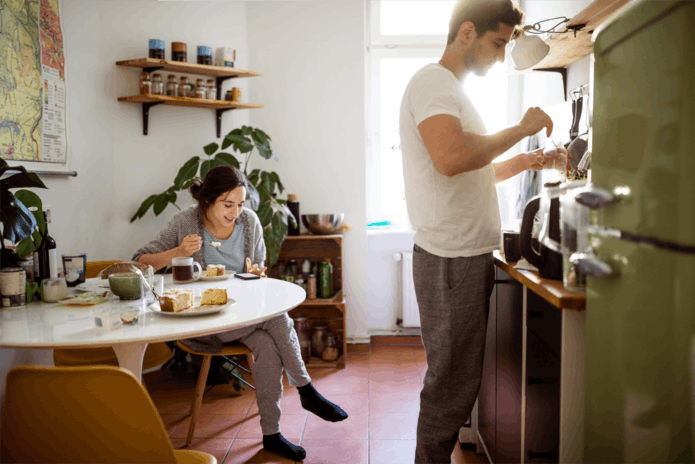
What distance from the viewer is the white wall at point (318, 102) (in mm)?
3533

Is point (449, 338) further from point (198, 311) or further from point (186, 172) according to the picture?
point (186, 172)

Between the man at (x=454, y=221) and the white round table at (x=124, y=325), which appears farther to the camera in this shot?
the man at (x=454, y=221)

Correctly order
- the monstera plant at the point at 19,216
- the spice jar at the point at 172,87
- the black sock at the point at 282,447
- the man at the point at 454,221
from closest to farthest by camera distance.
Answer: the man at the point at 454,221 < the monstera plant at the point at 19,216 < the black sock at the point at 282,447 < the spice jar at the point at 172,87

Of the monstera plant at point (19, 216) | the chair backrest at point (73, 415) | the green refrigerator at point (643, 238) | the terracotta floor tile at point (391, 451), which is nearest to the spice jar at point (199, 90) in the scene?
the monstera plant at point (19, 216)

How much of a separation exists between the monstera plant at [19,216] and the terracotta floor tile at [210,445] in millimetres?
1071

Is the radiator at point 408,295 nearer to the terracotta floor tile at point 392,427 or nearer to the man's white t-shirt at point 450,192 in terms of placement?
the terracotta floor tile at point 392,427

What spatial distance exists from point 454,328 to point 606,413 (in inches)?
23.1

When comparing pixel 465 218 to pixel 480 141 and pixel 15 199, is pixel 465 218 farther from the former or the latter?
pixel 15 199

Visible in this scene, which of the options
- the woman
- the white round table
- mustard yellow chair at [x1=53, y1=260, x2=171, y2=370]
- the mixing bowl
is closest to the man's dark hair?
the white round table

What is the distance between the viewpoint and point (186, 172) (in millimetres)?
3062

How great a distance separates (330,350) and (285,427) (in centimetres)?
97

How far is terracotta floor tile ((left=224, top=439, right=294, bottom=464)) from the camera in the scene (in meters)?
2.17

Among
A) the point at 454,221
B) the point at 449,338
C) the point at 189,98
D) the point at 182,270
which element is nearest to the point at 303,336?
the point at 182,270

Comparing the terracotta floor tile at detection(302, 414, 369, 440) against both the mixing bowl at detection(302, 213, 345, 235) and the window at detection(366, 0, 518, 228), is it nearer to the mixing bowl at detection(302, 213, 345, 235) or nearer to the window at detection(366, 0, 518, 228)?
the mixing bowl at detection(302, 213, 345, 235)
